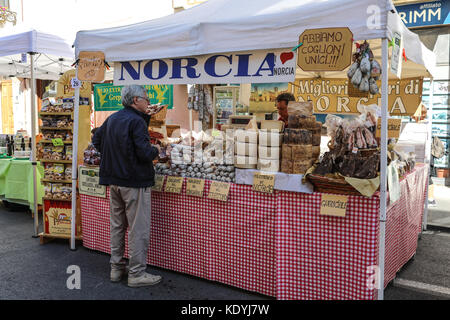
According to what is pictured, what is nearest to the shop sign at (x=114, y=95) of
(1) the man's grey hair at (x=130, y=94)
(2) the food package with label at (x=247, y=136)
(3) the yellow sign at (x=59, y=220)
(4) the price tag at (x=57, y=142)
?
(4) the price tag at (x=57, y=142)

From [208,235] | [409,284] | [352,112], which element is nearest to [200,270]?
[208,235]

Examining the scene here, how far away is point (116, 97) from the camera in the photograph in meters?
5.06

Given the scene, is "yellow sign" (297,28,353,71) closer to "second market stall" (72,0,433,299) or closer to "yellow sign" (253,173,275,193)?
"second market stall" (72,0,433,299)

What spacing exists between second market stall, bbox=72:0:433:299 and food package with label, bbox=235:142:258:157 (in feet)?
0.30

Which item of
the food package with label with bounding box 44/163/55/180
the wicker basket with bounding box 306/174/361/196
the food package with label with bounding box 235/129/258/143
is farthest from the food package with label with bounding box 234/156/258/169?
the food package with label with bounding box 44/163/55/180

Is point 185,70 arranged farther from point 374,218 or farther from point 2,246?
point 2,246

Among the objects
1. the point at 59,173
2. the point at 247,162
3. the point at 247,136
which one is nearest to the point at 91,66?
the point at 59,173

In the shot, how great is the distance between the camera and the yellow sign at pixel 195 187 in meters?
3.52

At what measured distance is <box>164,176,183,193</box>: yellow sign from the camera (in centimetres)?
364

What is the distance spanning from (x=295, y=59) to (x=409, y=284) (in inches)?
96.4

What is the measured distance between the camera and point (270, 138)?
10.7ft

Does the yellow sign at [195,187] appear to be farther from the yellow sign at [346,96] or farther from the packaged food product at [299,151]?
the yellow sign at [346,96]

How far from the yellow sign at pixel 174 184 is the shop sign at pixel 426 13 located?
22.3 ft

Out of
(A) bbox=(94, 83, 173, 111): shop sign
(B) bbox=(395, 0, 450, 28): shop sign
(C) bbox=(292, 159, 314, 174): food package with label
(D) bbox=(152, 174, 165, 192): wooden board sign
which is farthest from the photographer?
(B) bbox=(395, 0, 450, 28): shop sign
